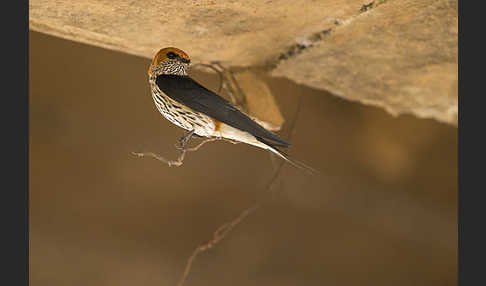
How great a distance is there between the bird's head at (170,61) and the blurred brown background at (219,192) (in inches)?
15.7

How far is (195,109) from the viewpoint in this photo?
1100mm

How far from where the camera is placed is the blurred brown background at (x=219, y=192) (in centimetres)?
141

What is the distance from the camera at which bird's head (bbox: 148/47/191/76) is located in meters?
1.14

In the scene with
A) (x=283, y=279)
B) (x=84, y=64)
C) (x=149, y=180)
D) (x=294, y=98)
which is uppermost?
(x=84, y=64)

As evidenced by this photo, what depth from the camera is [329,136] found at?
6.41ft

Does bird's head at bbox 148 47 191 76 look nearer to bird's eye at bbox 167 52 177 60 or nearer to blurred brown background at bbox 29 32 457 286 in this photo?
bird's eye at bbox 167 52 177 60

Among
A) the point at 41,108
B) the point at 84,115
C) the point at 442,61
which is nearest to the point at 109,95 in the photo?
the point at 84,115

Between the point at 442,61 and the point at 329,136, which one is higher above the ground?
the point at 442,61

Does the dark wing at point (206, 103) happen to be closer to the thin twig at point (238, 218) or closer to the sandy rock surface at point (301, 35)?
the sandy rock surface at point (301, 35)

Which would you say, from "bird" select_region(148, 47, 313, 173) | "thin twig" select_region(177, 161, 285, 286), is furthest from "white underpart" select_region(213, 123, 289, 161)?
"thin twig" select_region(177, 161, 285, 286)

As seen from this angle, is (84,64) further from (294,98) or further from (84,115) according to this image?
(294,98)

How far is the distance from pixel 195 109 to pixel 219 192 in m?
0.66

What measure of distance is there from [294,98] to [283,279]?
626 mm

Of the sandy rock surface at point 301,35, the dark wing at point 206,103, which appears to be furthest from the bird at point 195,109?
the sandy rock surface at point 301,35
